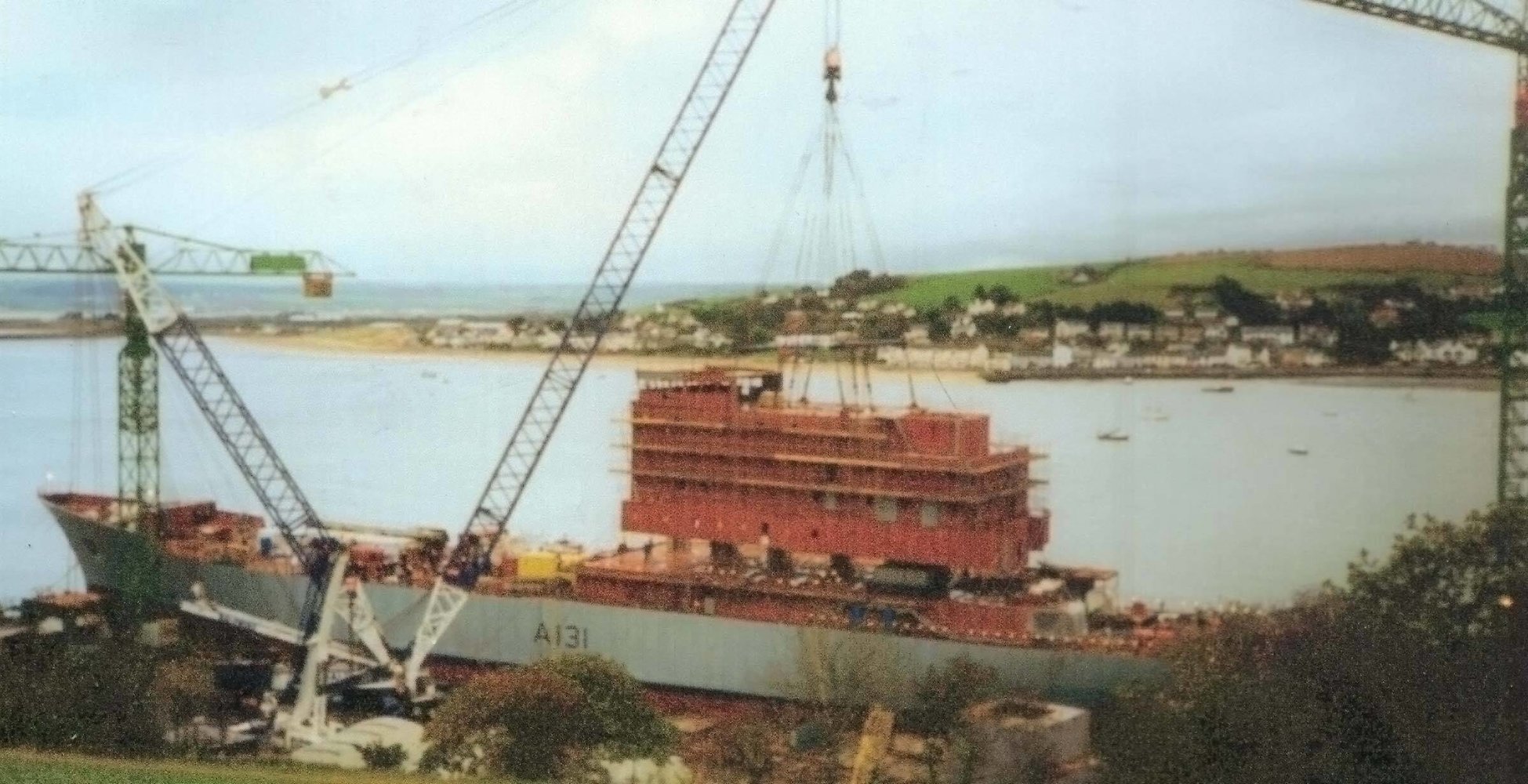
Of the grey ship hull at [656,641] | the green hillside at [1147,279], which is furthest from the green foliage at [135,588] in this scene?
the green hillside at [1147,279]

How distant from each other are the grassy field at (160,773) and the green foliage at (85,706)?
0.17 meters

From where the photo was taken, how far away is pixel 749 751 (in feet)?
25.8

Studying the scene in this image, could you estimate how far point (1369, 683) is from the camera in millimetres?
7004

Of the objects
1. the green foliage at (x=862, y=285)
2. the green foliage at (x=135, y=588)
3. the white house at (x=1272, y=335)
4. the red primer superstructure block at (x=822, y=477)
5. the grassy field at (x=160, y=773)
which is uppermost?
the green foliage at (x=862, y=285)

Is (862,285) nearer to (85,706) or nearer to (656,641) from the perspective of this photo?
(656,641)

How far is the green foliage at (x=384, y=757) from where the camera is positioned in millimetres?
8125

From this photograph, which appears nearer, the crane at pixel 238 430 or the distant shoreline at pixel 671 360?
the distant shoreline at pixel 671 360

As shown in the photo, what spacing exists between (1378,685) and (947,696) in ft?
7.08

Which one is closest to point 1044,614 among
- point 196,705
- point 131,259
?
point 196,705

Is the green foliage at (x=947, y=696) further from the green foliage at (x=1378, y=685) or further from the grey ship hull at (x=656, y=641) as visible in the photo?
the green foliage at (x=1378, y=685)

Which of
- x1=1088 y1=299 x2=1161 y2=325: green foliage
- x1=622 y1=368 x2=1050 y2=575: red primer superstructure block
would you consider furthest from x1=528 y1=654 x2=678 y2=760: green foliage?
x1=1088 y1=299 x2=1161 y2=325: green foliage

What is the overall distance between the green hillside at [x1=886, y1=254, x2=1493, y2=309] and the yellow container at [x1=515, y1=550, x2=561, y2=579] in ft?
9.23

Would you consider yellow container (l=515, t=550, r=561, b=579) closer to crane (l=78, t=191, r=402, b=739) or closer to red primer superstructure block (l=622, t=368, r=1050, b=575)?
red primer superstructure block (l=622, t=368, r=1050, b=575)

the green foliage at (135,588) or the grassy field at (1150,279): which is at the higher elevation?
the grassy field at (1150,279)
